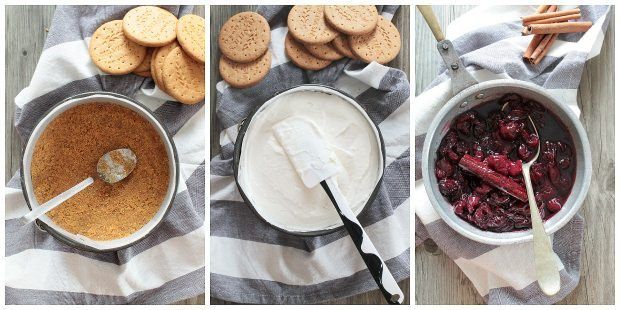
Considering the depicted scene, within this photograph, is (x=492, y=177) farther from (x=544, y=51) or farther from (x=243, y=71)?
(x=243, y=71)

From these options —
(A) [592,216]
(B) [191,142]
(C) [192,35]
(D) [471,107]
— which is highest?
(C) [192,35]

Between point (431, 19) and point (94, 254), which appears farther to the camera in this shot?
point (94, 254)

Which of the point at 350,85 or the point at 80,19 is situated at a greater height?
the point at 80,19

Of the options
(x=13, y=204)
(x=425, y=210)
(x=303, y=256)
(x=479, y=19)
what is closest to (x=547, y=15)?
(x=479, y=19)

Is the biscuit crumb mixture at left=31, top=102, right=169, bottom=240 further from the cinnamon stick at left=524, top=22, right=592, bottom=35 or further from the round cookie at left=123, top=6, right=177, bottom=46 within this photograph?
the cinnamon stick at left=524, top=22, right=592, bottom=35

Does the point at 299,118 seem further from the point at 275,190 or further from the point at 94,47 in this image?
the point at 94,47

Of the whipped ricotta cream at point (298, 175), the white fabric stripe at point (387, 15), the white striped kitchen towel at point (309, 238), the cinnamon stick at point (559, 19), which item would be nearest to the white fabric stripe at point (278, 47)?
the white striped kitchen towel at point (309, 238)

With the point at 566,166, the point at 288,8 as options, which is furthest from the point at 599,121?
the point at 288,8
